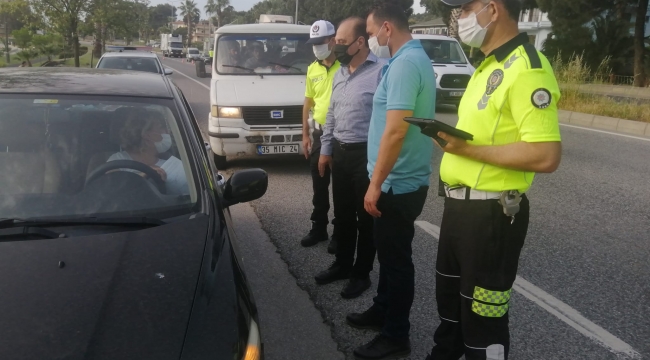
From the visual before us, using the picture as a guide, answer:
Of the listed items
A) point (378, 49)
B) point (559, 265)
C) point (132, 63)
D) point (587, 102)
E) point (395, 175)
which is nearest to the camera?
point (395, 175)

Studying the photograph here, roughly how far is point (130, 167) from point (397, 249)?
1.47 m

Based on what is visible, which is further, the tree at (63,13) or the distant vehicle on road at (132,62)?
the tree at (63,13)

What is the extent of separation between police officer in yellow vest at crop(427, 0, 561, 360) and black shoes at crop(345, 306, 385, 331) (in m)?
1.10

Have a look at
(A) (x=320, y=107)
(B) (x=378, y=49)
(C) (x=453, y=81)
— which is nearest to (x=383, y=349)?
(B) (x=378, y=49)

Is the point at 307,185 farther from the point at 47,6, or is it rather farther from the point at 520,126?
the point at 47,6

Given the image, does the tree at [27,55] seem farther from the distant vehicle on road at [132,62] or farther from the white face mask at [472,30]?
the white face mask at [472,30]

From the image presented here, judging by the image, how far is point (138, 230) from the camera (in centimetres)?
264

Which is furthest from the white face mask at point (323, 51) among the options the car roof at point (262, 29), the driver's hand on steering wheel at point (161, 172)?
the car roof at point (262, 29)

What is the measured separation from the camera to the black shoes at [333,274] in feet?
14.7

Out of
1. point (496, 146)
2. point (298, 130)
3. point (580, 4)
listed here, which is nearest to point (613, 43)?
point (580, 4)

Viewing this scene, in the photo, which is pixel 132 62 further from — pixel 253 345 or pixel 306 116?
pixel 253 345

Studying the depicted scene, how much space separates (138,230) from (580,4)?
3186 cm

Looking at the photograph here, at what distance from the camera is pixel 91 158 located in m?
3.02

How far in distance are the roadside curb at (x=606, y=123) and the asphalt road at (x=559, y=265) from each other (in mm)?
5106
